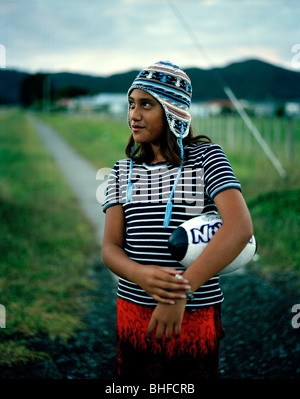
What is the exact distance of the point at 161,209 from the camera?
1.49 meters

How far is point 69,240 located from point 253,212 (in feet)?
7.90

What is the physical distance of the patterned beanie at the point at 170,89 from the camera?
1.47m

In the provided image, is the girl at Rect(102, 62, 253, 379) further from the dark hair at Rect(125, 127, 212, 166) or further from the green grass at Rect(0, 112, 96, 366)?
the green grass at Rect(0, 112, 96, 366)

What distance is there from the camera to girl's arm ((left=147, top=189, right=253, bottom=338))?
1305 millimetres

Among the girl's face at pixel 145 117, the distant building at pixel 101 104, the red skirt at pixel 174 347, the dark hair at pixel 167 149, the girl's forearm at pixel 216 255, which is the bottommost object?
the red skirt at pixel 174 347

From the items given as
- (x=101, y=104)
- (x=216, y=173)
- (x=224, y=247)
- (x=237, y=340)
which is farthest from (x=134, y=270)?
(x=101, y=104)

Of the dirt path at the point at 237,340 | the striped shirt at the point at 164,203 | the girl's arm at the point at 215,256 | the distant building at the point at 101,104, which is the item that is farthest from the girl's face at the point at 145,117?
the distant building at the point at 101,104

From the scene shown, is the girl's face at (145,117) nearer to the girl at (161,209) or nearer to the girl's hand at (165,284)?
the girl at (161,209)

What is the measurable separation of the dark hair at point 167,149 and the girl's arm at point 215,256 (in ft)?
0.98

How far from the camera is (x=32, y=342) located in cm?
305

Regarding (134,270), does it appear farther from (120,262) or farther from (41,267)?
(41,267)

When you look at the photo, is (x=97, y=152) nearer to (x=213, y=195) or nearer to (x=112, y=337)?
(x=112, y=337)

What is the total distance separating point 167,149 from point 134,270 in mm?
451

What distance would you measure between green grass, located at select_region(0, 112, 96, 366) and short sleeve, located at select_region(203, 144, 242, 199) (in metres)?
2.01
